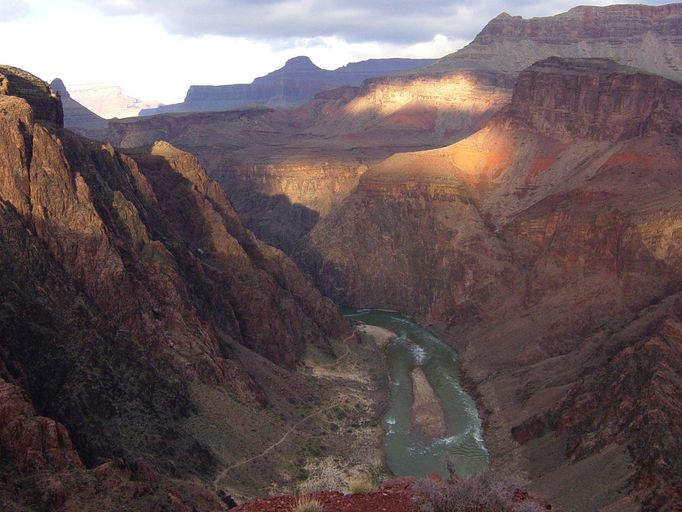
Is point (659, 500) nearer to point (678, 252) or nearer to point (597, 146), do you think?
point (678, 252)

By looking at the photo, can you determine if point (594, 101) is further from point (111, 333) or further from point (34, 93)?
point (111, 333)

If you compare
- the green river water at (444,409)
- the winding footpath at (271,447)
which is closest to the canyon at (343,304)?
the winding footpath at (271,447)

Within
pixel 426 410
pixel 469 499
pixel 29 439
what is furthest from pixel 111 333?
pixel 469 499

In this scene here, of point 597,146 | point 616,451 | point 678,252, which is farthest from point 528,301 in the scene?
point 616,451

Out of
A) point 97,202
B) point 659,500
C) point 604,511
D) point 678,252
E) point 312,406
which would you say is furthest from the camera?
point 678,252

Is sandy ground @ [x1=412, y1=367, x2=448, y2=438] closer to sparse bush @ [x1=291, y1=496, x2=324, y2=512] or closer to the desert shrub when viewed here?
the desert shrub
